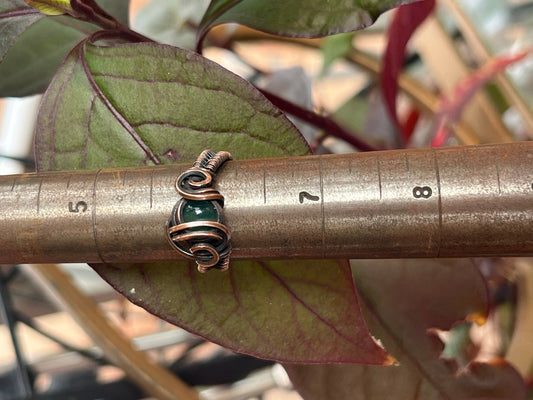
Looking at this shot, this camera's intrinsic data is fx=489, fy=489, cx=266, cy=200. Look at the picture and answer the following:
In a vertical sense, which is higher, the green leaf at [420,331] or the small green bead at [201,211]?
the small green bead at [201,211]

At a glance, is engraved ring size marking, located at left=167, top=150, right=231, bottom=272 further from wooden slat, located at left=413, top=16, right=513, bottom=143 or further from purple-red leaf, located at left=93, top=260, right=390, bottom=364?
wooden slat, located at left=413, top=16, right=513, bottom=143

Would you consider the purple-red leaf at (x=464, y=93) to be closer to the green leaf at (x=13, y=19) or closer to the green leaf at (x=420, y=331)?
the green leaf at (x=420, y=331)

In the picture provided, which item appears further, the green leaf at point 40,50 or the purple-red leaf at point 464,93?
the purple-red leaf at point 464,93

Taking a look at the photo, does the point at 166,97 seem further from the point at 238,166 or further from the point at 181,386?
the point at 181,386

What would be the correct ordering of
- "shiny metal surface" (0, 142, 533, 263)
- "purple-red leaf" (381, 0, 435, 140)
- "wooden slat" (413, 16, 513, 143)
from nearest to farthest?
"shiny metal surface" (0, 142, 533, 263) < "purple-red leaf" (381, 0, 435, 140) < "wooden slat" (413, 16, 513, 143)

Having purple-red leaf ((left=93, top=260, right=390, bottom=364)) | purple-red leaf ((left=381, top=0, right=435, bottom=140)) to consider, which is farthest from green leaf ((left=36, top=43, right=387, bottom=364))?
purple-red leaf ((left=381, top=0, right=435, bottom=140))

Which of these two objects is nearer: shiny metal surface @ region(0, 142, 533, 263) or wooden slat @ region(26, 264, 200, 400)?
shiny metal surface @ region(0, 142, 533, 263)

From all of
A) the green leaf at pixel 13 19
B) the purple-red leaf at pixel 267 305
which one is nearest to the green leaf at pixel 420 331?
the purple-red leaf at pixel 267 305
